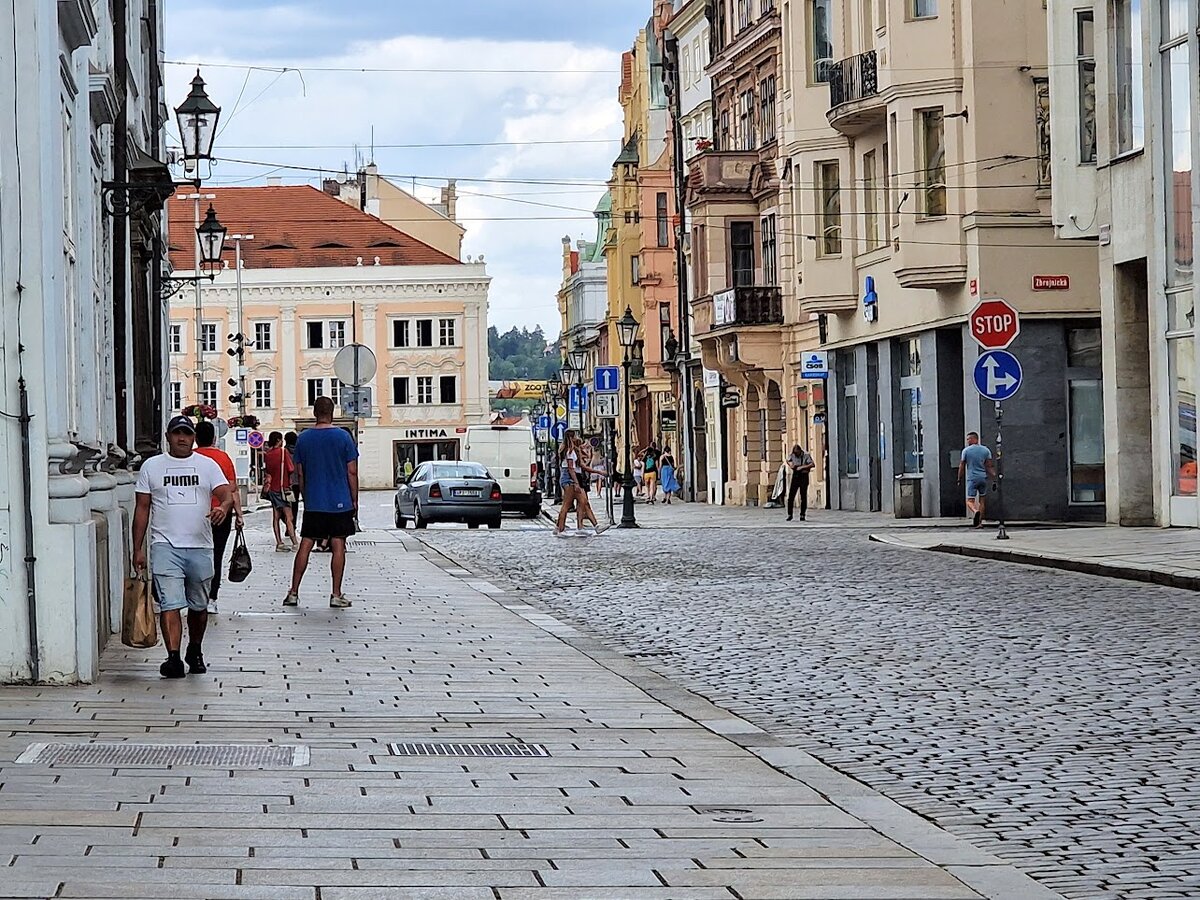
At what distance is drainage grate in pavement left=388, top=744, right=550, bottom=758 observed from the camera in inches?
380

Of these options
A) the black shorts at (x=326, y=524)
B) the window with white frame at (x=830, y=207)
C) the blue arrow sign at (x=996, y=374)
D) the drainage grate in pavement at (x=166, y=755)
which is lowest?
the drainage grate in pavement at (x=166, y=755)

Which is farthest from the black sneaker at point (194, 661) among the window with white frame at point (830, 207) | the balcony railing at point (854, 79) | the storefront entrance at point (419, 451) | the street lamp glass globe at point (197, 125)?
the storefront entrance at point (419, 451)

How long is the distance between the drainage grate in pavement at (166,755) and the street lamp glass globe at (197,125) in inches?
596

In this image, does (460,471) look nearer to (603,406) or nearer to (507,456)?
(507,456)

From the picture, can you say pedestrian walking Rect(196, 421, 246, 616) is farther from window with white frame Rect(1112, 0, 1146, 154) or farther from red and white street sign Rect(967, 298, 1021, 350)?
window with white frame Rect(1112, 0, 1146, 154)

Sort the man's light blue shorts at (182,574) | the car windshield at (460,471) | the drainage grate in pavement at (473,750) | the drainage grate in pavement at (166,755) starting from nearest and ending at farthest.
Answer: the drainage grate in pavement at (166,755)
the drainage grate in pavement at (473,750)
the man's light blue shorts at (182,574)
the car windshield at (460,471)

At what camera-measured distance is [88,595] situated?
40.0 feet

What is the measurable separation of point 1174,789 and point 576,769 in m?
2.47

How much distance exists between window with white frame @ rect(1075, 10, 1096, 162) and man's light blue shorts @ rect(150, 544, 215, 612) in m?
23.2

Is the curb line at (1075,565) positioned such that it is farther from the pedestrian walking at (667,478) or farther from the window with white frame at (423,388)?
the window with white frame at (423,388)

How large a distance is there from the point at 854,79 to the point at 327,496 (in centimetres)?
2643

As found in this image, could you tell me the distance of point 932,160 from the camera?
40312 millimetres

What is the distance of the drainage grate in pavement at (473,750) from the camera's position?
965 cm

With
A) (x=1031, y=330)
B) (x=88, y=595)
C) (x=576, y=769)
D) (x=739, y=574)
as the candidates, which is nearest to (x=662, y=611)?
(x=739, y=574)
